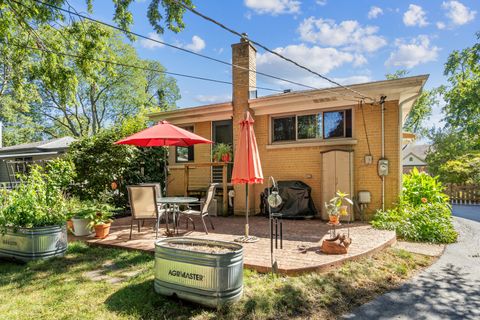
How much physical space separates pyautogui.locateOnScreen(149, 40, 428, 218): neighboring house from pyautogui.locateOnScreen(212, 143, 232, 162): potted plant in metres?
0.52

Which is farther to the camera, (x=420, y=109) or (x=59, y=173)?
(x=420, y=109)

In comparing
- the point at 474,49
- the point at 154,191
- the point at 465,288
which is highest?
the point at 474,49

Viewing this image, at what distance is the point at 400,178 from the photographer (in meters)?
8.09

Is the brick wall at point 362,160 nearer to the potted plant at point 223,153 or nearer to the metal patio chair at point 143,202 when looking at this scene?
the potted plant at point 223,153

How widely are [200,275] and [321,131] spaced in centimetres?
679

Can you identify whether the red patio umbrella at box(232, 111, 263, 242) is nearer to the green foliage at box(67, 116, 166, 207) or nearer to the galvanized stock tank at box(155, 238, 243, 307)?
the galvanized stock tank at box(155, 238, 243, 307)

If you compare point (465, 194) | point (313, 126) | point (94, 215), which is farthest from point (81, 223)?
point (465, 194)

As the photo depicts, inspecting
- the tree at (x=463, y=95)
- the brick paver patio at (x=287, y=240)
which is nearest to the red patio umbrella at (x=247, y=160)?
the brick paver patio at (x=287, y=240)

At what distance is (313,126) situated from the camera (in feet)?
30.5

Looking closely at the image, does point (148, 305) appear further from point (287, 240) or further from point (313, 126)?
point (313, 126)

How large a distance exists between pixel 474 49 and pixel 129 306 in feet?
47.9

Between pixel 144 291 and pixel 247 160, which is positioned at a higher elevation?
pixel 247 160

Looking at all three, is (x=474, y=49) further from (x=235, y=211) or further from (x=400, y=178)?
(x=235, y=211)

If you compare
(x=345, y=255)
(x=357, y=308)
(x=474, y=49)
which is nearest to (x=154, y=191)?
(x=345, y=255)
